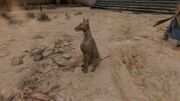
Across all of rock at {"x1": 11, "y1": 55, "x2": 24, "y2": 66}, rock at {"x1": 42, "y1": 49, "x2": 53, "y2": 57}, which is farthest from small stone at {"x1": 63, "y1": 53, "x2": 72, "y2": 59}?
rock at {"x1": 11, "y1": 55, "x2": 24, "y2": 66}

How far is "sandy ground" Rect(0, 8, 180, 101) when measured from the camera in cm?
356

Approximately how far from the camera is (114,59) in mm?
4730

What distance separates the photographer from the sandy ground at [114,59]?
11.7 ft

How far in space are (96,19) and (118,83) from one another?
510 cm

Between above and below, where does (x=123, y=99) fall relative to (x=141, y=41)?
below

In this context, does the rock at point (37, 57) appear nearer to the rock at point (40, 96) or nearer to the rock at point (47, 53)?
the rock at point (47, 53)

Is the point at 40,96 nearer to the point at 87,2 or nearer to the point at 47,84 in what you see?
the point at 47,84

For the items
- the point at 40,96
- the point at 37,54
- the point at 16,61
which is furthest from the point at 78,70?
the point at 16,61

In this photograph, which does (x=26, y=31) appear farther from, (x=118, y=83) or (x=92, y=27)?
(x=118, y=83)

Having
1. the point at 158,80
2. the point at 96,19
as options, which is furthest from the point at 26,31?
the point at 158,80

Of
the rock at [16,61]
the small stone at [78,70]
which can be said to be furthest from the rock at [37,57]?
the small stone at [78,70]

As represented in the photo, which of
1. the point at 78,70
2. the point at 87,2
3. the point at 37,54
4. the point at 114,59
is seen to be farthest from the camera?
the point at 87,2

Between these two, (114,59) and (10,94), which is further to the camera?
(114,59)

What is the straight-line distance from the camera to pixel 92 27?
24.2ft
